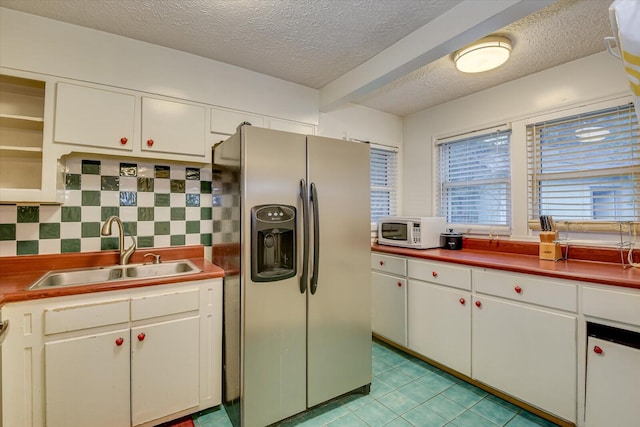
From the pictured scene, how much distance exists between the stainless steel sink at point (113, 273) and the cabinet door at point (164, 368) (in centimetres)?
32

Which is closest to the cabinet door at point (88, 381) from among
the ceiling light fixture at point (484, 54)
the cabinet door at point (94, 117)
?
the cabinet door at point (94, 117)

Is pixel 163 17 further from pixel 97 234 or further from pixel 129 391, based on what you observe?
pixel 129 391

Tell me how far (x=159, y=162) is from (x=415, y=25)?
198 centimetres

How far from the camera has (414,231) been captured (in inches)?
106

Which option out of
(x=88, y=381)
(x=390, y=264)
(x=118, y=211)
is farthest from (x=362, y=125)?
(x=88, y=381)

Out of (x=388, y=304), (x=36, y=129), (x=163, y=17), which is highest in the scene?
(x=163, y=17)

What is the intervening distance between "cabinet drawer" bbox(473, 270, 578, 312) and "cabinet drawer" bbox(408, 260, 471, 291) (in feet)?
0.24

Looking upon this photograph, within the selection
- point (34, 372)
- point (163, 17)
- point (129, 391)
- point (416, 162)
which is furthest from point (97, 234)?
point (416, 162)

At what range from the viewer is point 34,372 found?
4.73 feet

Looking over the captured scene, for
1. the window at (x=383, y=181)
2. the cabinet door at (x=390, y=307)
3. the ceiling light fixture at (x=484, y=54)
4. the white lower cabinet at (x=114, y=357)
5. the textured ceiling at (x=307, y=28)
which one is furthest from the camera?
the window at (x=383, y=181)

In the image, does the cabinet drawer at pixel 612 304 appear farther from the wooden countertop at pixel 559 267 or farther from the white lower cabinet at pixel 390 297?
the white lower cabinet at pixel 390 297

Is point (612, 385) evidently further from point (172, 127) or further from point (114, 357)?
point (172, 127)

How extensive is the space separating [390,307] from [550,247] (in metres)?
1.30

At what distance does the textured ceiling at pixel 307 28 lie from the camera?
1.67m
